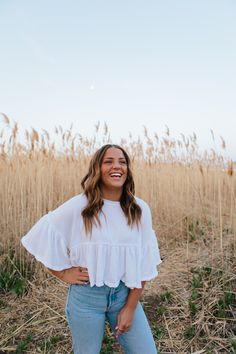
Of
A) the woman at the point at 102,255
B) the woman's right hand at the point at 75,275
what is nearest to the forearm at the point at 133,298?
the woman at the point at 102,255

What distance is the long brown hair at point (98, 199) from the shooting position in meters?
1.21

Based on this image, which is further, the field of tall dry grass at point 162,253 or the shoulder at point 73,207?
the field of tall dry grass at point 162,253

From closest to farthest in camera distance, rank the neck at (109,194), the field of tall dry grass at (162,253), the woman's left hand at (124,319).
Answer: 1. the woman's left hand at (124,319)
2. the neck at (109,194)
3. the field of tall dry grass at (162,253)

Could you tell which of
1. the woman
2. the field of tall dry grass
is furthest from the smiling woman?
the field of tall dry grass

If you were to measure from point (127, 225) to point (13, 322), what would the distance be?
1623 millimetres

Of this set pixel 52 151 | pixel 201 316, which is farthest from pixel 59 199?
pixel 201 316

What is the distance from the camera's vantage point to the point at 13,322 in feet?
7.63

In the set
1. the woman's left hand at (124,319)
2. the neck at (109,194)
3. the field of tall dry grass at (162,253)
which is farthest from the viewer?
the field of tall dry grass at (162,253)

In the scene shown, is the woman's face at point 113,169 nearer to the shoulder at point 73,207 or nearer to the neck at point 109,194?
the neck at point 109,194

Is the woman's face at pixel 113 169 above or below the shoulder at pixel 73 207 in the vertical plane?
above

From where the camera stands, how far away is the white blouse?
119 cm

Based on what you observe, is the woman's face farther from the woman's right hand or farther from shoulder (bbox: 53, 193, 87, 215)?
the woman's right hand

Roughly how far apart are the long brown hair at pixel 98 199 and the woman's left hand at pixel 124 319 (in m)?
0.32

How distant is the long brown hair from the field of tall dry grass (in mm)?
1148
